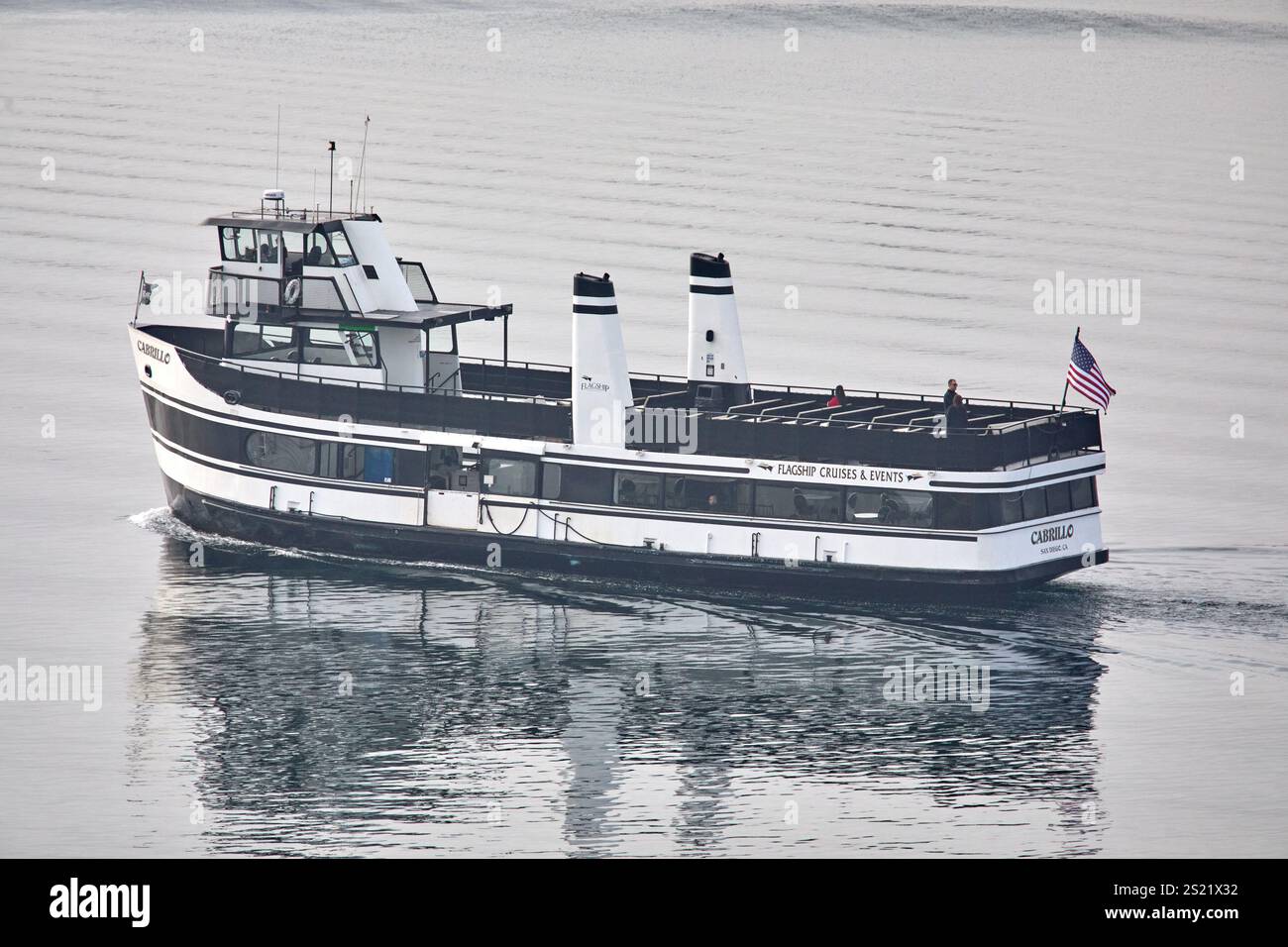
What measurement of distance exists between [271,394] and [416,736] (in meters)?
14.7

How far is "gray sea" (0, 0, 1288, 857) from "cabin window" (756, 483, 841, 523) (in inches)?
91.3

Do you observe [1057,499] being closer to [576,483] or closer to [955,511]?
[955,511]

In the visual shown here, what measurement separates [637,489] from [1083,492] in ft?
35.1

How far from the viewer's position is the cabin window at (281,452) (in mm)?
53562

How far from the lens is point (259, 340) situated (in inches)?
2196

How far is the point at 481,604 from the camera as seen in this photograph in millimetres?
50688

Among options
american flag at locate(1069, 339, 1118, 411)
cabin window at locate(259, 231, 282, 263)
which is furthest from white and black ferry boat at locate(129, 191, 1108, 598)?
american flag at locate(1069, 339, 1118, 411)

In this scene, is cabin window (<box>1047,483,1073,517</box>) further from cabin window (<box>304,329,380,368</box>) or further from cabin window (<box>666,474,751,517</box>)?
cabin window (<box>304,329,380,368</box>)

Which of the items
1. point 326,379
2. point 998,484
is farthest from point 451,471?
point 998,484

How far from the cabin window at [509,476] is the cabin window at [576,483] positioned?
37 centimetres

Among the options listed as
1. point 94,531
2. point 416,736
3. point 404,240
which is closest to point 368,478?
point 94,531

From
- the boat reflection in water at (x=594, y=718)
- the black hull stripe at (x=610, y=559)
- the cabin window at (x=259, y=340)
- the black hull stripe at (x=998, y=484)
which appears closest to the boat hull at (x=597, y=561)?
the black hull stripe at (x=610, y=559)

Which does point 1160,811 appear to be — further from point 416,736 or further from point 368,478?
point 368,478

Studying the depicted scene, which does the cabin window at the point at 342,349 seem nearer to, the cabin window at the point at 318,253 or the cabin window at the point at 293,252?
the cabin window at the point at 293,252
